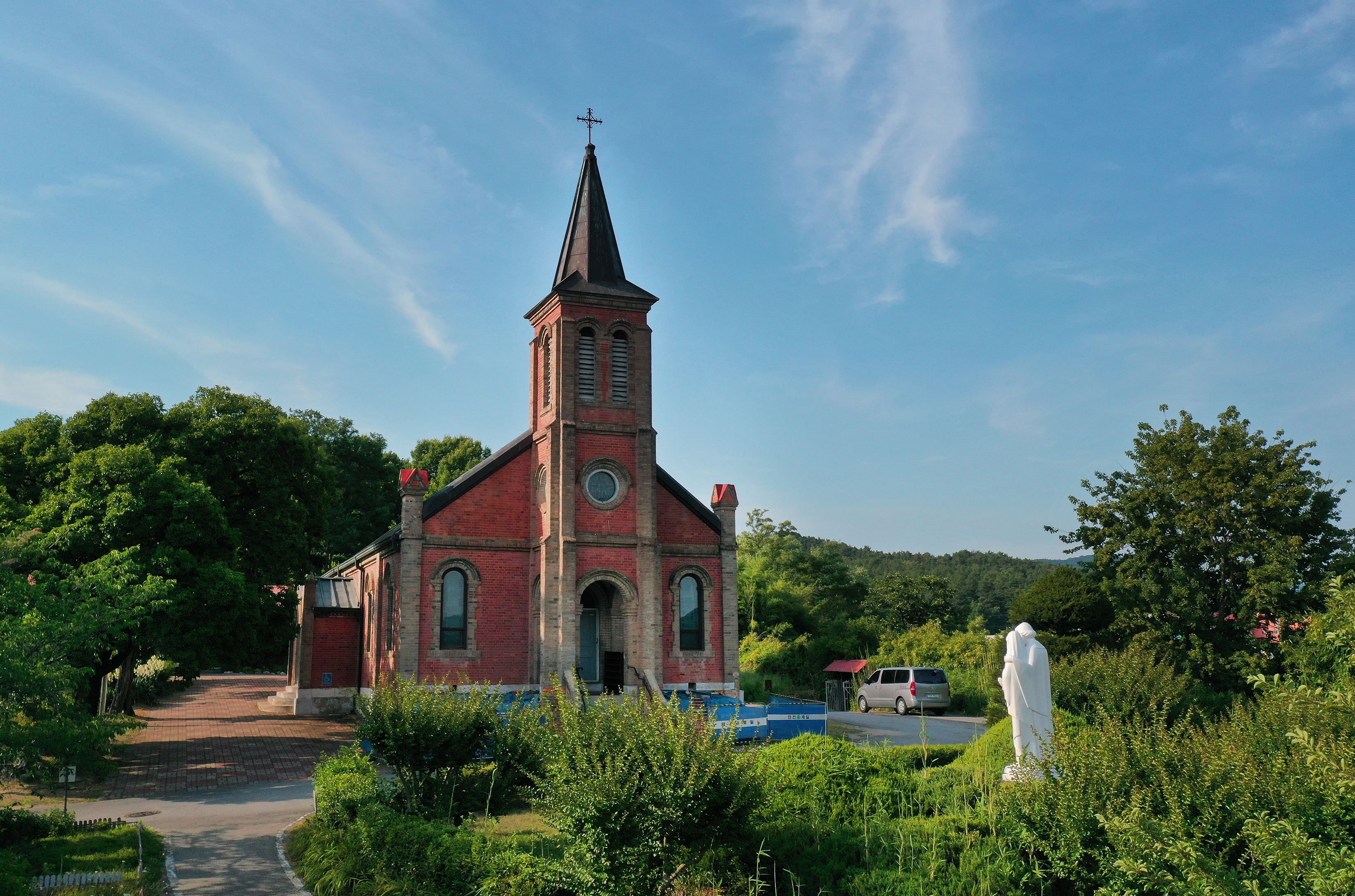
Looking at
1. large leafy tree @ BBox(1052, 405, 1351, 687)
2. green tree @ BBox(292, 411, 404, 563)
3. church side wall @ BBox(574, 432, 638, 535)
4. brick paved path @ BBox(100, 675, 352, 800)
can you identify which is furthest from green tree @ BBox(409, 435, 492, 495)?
large leafy tree @ BBox(1052, 405, 1351, 687)

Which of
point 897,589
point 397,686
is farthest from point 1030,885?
point 897,589

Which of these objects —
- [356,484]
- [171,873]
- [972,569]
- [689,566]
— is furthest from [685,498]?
[972,569]

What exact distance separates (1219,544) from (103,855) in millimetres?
25210

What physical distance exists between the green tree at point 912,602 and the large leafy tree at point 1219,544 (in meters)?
23.4

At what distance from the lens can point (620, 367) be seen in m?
27.8

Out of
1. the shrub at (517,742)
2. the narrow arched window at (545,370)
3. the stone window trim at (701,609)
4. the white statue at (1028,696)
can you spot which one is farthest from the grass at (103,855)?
the narrow arched window at (545,370)

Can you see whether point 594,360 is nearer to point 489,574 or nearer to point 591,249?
point 591,249

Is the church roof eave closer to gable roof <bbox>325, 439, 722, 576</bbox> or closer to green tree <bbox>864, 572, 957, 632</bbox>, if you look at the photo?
gable roof <bbox>325, 439, 722, 576</bbox>

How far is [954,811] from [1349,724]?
13.9 feet

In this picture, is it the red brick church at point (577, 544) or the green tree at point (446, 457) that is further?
the green tree at point (446, 457)

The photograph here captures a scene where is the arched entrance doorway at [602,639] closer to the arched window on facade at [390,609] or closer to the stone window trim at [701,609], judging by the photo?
the stone window trim at [701,609]

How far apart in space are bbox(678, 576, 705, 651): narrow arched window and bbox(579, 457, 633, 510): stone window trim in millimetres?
3519

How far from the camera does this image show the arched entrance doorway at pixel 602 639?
2655 centimetres

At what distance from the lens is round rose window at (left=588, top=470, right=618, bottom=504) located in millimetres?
26672
